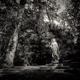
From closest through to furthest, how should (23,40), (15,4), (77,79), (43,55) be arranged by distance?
(77,79), (43,55), (23,40), (15,4)

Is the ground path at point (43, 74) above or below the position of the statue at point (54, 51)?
below

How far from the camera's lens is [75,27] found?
7.74 m

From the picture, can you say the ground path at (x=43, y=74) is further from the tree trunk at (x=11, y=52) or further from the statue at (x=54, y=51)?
the statue at (x=54, y=51)

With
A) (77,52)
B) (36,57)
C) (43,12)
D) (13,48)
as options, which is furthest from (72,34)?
(13,48)

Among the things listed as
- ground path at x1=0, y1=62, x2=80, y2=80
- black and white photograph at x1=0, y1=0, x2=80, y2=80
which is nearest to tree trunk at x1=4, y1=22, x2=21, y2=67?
black and white photograph at x1=0, y1=0, x2=80, y2=80

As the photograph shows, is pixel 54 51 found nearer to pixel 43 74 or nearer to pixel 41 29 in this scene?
pixel 41 29

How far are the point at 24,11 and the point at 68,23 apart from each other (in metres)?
3.53

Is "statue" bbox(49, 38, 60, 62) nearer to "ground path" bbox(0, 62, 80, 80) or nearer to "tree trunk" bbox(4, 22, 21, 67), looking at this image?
"tree trunk" bbox(4, 22, 21, 67)

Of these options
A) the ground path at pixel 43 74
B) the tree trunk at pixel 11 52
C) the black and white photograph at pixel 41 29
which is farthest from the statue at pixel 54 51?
the ground path at pixel 43 74

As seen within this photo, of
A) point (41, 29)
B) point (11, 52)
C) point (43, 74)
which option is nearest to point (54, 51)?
point (41, 29)

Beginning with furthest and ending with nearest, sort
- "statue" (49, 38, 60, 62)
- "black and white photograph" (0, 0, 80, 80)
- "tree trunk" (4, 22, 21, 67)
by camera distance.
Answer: "black and white photograph" (0, 0, 80, 80), "statue" (49, 38, 60, 62), "tree trunk" (4, 22, 21, 67)

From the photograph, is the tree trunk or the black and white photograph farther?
the black and white photograph

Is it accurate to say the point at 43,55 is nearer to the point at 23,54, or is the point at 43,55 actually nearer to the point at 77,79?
the point at 23,54

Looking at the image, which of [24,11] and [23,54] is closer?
[23,54]
